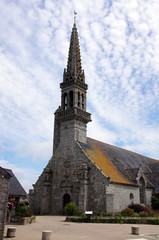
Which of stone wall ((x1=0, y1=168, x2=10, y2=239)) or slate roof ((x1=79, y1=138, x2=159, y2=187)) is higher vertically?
slate roof ((x1=79, y1=138, x2=159, y2=187))

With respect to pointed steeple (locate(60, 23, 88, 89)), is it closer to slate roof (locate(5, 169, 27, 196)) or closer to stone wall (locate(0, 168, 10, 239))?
slate roof (locate(5, 169, 27, 196))

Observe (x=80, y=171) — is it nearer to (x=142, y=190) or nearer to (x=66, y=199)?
(x=66, y=199)

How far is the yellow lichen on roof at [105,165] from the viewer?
2703cm

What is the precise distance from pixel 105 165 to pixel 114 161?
3.89 meters

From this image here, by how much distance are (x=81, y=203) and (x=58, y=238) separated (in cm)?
1487

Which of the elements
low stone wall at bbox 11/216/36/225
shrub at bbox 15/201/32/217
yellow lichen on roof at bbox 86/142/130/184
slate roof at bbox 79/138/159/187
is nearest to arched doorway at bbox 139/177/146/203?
slate roof at bbox 79/138/159/187

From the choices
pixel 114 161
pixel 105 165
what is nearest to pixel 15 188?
pixel 105 165

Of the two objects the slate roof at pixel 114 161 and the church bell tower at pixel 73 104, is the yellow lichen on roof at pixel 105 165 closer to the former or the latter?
the slate roof at pixel 114 161

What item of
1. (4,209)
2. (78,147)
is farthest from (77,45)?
(4,209)

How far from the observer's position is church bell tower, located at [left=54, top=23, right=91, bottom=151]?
30867mm

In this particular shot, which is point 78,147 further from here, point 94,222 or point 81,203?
point 94,222

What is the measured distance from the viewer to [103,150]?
33.1 m

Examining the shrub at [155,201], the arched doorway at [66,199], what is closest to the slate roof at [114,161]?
the shrub at [155,201]

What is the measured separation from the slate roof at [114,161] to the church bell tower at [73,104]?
244 centimetres
